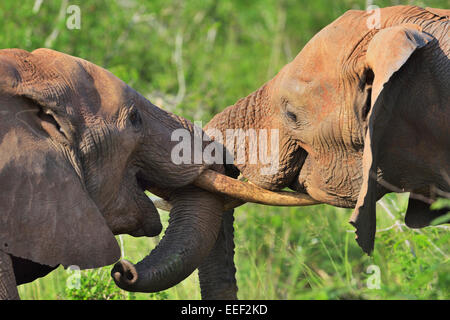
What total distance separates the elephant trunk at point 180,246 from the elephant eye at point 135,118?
40cm

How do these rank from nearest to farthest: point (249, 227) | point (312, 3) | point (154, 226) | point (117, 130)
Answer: point (117, 130)
point (154, 226)
point (249, 227)
point (312, 3)

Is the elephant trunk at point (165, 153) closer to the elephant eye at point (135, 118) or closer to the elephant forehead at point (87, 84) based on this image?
the elephant eye at point (135, 118)

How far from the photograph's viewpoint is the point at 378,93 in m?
3.51

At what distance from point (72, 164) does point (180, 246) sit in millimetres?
657

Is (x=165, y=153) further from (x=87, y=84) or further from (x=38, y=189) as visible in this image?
(x=38, y=189)

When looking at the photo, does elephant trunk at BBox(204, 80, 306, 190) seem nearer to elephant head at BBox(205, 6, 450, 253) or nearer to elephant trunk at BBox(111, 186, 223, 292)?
elephant head at BBox(205, 6, 450, 253)

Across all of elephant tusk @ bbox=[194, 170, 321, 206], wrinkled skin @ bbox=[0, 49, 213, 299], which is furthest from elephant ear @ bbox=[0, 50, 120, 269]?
elephant tusk @ bbox=[194, 170, 321, 206]

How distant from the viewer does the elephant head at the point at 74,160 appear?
3.30 m

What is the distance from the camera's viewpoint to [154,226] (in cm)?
399

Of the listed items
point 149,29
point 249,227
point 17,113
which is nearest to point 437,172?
point 17,113

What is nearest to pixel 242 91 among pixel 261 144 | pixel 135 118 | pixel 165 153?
pixel 261 144

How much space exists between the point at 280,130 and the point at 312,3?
9.09 m

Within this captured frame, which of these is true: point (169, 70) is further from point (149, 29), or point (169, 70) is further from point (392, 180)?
point (392, 180)

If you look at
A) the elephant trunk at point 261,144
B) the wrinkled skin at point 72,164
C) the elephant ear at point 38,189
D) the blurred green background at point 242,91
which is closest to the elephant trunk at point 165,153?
the wrinkled skin at point 72,164
